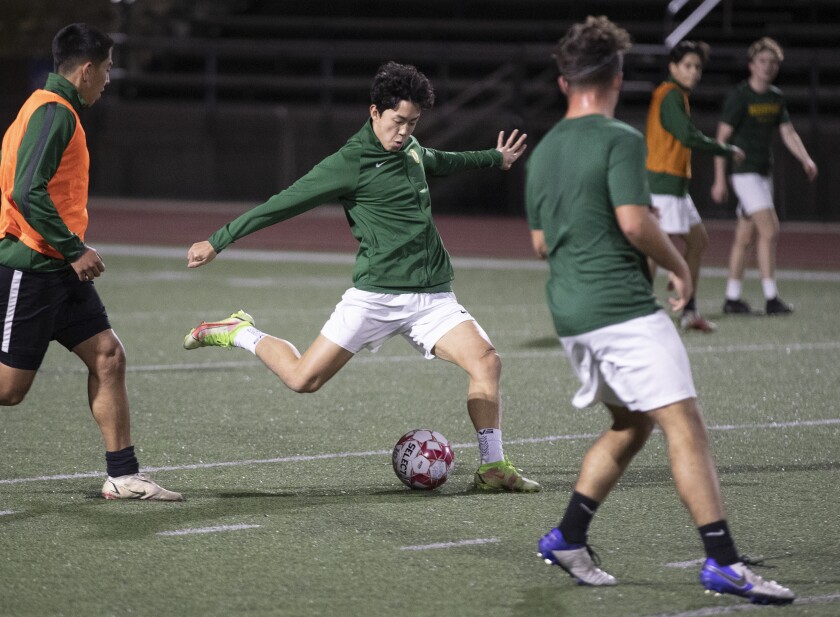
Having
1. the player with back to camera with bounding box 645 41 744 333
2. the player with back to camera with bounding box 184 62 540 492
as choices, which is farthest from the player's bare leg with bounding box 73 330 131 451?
the player with back to camera with bounding box 645 41 744 333

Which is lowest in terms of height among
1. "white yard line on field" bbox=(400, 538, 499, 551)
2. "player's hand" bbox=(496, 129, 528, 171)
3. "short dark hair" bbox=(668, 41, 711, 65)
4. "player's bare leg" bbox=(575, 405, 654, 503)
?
"white yard line on field" bbox=(400, 538, 499, 551)

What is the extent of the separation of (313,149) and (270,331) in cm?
1505

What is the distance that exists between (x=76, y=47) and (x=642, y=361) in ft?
9.53

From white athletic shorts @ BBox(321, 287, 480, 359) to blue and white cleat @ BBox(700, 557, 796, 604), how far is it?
208 cm

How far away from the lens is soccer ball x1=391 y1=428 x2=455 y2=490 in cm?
649

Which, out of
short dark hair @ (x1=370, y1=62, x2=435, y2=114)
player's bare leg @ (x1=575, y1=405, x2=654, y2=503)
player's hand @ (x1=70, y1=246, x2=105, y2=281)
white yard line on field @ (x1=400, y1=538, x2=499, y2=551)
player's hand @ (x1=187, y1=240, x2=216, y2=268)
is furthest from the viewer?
short dark hair @ (x1=370, y1=62, x2=435, y2=114)

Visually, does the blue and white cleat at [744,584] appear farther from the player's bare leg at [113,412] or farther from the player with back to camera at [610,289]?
the player's bare leg at [113,412]

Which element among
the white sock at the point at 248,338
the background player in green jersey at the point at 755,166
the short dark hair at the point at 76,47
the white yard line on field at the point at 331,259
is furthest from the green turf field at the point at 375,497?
the white yard line on field at the point at 331,259

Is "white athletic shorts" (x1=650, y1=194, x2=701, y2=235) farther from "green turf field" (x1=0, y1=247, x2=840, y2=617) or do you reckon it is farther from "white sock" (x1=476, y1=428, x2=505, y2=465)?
"white sock" (x1=476, y1=428, x2=505, y2=465)

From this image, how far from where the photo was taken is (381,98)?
643 centimetres

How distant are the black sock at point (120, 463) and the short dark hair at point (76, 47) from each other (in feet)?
5.46

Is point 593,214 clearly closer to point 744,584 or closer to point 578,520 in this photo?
point 578,520

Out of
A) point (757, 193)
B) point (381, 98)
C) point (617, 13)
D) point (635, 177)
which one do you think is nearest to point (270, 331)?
point (757, 193)

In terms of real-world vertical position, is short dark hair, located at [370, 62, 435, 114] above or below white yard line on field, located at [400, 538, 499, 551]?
above
